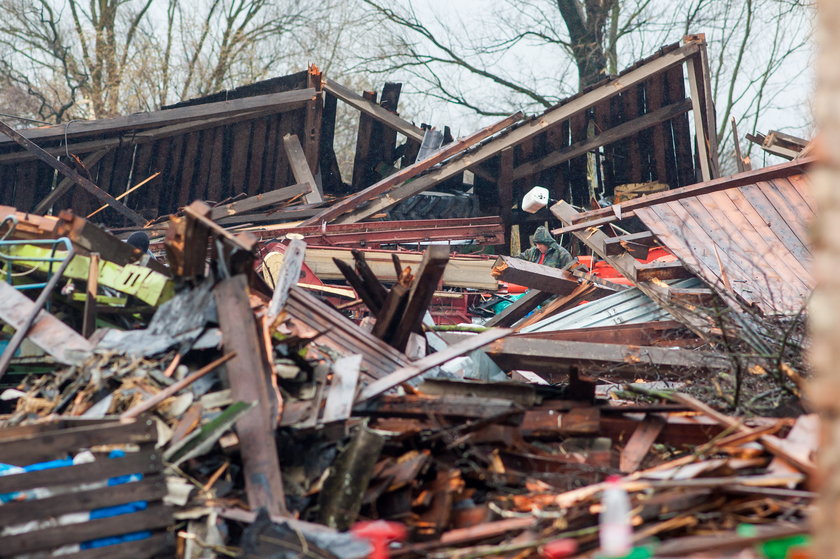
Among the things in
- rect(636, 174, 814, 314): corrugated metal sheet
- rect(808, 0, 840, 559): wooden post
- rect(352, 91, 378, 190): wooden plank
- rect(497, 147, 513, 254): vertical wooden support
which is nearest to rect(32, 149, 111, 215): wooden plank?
rect(352, 91, 378, 190): wooden plank

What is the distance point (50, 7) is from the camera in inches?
1022

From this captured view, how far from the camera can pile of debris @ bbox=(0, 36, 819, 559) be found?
3600mm

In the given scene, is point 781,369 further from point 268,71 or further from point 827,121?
point 268,71

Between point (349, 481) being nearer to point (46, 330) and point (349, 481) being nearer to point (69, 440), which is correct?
point (69, 440)

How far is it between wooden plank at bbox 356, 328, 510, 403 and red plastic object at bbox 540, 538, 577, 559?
1.78 metres

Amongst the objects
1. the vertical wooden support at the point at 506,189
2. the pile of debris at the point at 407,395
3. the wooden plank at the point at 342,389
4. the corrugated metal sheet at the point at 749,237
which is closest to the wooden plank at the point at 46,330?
the pile of debris at the point at 407,395

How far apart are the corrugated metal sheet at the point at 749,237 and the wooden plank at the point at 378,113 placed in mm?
5777

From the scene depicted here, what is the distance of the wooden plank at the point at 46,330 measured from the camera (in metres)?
5.01

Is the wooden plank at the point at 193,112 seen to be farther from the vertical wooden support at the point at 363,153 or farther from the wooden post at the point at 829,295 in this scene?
the wooden post at the point at 829,295

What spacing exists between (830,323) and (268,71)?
28.0 m

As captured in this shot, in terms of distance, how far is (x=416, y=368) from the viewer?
5195 millimetres

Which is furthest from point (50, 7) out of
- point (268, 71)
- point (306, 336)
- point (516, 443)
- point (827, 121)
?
point (827, 121)

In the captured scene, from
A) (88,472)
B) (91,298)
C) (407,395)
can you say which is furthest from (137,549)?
→ (91,298)

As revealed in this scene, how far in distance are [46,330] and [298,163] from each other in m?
8.32
